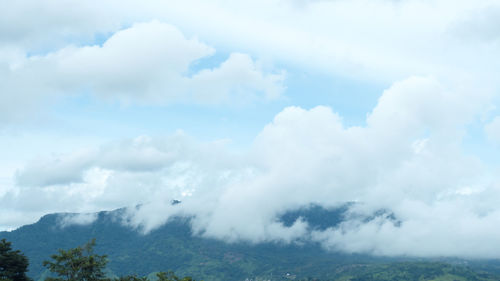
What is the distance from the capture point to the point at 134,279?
4006 inches

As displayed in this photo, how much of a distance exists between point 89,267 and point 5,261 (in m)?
19.7

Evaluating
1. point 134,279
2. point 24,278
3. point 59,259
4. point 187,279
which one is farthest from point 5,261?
point 187,279

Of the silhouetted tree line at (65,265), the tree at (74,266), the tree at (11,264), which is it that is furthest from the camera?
the tree at (11,264)

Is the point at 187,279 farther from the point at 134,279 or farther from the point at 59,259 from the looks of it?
the point at 59,259

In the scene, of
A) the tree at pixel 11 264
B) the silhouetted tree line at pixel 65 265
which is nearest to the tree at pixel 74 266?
the silhouetted tree line at pixel 65 265

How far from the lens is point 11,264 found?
312 feet

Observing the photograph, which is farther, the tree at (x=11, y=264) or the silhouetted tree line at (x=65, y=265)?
the tree at (x=11, y=264)

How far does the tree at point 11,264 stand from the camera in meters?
93.0

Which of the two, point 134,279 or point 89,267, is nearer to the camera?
point 89,267

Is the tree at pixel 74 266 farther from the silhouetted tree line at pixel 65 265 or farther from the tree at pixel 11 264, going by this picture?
the tree at pixel 11 264

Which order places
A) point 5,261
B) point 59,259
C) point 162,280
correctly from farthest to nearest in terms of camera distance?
point 162,280
point 5,261
point 59,259

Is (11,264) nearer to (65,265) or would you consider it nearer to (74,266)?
(65,265)

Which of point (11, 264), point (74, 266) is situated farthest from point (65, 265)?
point (11, 264)

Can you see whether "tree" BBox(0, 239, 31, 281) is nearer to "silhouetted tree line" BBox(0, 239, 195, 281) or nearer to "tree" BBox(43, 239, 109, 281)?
"silhouetted tree line" BBox(0, 239, 195, 281)
